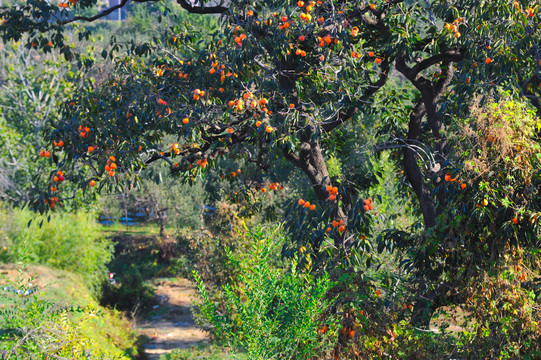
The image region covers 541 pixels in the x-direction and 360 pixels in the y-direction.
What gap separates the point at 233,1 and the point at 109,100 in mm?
1905

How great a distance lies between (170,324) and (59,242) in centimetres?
418

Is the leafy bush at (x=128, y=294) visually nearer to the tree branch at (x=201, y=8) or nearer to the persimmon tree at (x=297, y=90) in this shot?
the persimmon tree at (x=297, y=90)

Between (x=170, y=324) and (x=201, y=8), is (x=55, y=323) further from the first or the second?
(x=170, y=324)

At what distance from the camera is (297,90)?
257 inches

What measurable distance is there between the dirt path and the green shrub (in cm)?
217

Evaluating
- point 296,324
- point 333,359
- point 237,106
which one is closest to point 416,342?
point 333,359

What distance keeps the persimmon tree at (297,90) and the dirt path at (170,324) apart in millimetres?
6575

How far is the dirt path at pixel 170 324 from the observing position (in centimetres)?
1351

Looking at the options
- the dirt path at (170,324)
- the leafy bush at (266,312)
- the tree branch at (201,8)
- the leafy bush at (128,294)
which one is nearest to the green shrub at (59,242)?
the leafy bush at (128,294)

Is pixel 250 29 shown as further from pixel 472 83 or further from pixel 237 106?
pixel 472 83

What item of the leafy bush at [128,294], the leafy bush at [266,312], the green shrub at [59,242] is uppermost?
the leafy bush at [266,312]

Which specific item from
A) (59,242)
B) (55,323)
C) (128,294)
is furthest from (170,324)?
(55,323)

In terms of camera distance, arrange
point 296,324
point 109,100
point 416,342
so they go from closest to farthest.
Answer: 1. point 296,324
2. point 416,342
3. point 109,100

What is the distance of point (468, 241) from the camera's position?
416 centimetres
